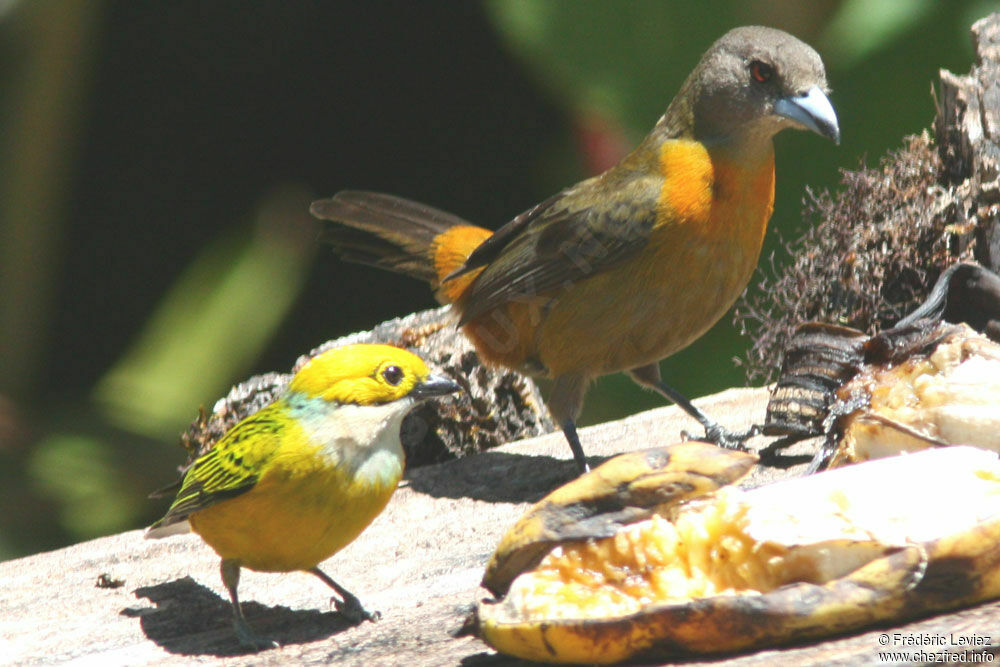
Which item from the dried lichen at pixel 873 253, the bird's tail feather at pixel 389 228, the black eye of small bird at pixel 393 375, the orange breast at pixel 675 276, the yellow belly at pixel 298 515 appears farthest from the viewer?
the bird's tail feather at pixel 389 228

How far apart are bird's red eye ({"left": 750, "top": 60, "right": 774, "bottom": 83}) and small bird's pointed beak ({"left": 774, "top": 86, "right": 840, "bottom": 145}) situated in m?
0.07

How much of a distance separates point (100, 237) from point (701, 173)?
10.5 ft

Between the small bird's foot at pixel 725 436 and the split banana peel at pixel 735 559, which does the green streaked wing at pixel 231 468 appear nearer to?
the split banana peel at pixel 735 559

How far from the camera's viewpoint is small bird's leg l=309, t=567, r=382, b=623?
2.15 meters

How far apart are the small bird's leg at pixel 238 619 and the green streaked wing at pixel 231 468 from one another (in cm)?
12

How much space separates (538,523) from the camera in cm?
177

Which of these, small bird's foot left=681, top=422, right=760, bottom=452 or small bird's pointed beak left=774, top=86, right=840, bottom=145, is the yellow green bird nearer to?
small bird's foot left=681, top=422, right=760, bottom=452

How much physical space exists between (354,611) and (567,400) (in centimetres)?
135

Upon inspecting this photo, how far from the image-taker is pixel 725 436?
307 centimetres

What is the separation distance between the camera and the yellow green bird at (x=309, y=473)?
7.54 ft

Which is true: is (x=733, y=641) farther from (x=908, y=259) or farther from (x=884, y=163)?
(x=884, y=163)

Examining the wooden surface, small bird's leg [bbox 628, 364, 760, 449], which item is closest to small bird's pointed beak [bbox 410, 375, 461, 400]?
the wooden surface

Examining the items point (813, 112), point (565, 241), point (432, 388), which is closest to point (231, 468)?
point (432, 388)

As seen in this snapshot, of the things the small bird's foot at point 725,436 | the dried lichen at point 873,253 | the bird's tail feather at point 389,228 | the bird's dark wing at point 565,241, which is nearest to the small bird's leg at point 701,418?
the small bird's foot at point 725,436
